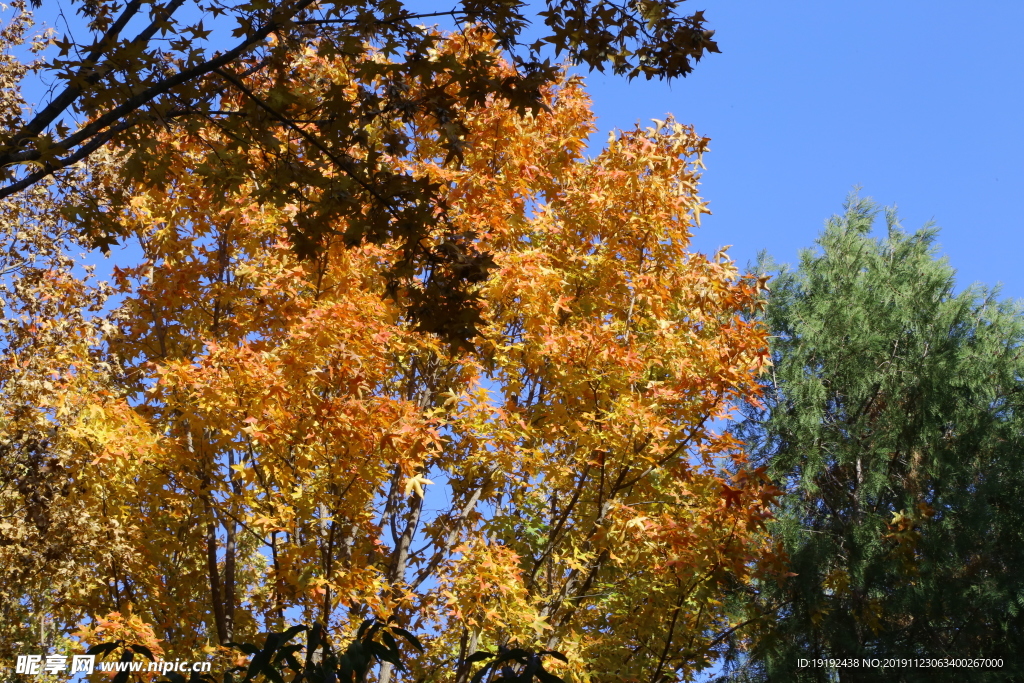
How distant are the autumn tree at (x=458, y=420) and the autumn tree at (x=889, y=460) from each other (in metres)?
1.21

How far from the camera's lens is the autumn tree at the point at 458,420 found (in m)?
8.23

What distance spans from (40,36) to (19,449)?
548cm

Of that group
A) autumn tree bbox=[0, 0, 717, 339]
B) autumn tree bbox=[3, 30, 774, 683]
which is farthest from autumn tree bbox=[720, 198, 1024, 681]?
autumn tree bbox=[0, 0, 717, 339]

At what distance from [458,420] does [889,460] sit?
5863 mm

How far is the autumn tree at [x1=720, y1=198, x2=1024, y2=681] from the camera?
9617 millimetres

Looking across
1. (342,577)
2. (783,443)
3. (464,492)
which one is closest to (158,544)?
(342,577)

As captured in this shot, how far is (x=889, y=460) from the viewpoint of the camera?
37.8 ft

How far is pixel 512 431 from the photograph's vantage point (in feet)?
27.7

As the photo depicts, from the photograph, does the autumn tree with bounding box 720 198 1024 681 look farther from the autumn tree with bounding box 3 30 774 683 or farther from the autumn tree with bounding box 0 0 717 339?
the autumn tree with bounding box 0 0 717 339

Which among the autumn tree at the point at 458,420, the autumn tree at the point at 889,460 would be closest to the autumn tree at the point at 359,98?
the autumn tree at the point at 458,420

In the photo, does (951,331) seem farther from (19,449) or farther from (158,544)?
(19,449)

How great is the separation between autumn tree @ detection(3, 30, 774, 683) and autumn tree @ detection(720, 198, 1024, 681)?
1.21 metres

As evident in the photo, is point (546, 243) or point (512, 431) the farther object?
point (546, 243)

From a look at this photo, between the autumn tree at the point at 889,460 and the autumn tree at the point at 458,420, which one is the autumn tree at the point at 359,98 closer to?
the autumn tree at the point at 458,420
